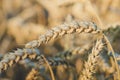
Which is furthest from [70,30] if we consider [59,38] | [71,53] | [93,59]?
[59,38]

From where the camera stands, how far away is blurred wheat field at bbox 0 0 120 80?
6.20ft

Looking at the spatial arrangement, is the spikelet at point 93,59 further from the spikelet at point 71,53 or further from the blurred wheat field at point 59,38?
the spikelet at point 71,53

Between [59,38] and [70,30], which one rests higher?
[59,38]

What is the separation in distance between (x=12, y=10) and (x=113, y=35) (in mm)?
2871

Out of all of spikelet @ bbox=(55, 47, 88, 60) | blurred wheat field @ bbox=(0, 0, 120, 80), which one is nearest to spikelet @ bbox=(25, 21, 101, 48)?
blurred wheat field @ bbox=(0, 0, 120, 80)

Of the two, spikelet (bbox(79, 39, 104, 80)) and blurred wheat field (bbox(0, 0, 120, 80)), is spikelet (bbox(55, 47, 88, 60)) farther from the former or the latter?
spikelet (bbox(79, 39, 104, 80))

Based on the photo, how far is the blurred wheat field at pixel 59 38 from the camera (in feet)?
6.20

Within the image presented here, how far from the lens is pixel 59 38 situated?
4.12 metres

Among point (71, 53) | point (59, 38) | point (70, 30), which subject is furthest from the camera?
point (59, 38)

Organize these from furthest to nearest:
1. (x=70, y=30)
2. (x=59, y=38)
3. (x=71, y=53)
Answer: (x=59, y=38) → (x=71, y=53) → (x=70, y=30)

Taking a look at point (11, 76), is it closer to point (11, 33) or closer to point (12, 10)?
point (11, 33)

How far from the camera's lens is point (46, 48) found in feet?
13.3

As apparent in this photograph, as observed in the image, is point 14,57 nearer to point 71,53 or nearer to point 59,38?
point 71,53

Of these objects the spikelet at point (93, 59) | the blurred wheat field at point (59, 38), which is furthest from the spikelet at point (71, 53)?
the spikelet at point (93, 59)
